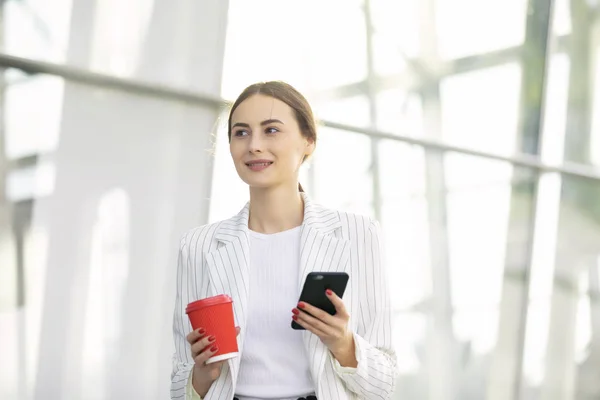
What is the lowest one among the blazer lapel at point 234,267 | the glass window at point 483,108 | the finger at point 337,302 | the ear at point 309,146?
the finger at point 337,302

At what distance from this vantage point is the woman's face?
2861 millimetres

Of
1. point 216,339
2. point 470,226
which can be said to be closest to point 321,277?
point 216,339

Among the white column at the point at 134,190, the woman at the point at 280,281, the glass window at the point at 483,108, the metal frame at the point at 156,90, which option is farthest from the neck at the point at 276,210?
the glass window at the point at 483,108

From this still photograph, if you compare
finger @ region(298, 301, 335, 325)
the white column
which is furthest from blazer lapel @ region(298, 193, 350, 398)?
the white column

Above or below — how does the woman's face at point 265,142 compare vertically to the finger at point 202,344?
above

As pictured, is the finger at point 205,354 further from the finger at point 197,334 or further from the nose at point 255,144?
the nose at point 255,144

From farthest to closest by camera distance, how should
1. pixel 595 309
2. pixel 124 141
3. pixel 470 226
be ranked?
pixel 595 309, pixel 470 226, pixel 124 141

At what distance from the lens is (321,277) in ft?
8.23

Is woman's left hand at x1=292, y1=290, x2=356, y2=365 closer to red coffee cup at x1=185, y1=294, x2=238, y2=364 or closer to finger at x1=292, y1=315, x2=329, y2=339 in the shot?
finger at x1=292, y1=315, x2=329, y2=339

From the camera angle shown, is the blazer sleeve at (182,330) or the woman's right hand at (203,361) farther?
the blazer sleeve at (182,330)

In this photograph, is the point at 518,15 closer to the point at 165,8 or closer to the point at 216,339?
the point at 165,8

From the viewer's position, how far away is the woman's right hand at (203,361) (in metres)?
2.56

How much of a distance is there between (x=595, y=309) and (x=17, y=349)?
3.82 meters

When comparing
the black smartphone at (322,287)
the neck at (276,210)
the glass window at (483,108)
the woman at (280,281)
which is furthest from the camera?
the glass window at (483,108)
